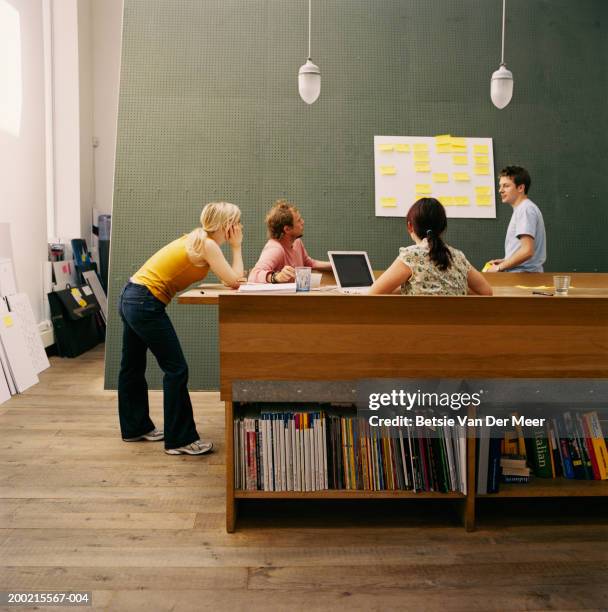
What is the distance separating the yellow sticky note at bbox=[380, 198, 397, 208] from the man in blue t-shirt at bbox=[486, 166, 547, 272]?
0.93 metres

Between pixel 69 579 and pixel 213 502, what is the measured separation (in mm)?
808

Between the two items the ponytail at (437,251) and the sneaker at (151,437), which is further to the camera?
the sneaker at (151,437)

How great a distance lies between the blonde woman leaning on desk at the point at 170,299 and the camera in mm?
3303

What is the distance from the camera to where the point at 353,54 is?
5016 mm

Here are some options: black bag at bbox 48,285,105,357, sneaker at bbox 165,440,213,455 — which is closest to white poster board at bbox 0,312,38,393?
black bag at bbox 48,285,105,357

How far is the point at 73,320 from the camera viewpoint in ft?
21.1

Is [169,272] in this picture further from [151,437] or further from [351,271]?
[151,437]

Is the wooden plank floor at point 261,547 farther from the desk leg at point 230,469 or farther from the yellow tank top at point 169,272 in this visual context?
the yellow tank top at point 169,272

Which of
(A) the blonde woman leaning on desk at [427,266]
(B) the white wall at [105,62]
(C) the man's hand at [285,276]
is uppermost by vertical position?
(B) the white wall at [105,62]

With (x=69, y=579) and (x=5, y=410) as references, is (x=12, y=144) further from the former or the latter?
(x=69, y=579)

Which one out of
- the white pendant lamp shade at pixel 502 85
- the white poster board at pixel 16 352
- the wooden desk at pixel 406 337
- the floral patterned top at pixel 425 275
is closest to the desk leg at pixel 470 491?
the wooden desk at pixel 406 337

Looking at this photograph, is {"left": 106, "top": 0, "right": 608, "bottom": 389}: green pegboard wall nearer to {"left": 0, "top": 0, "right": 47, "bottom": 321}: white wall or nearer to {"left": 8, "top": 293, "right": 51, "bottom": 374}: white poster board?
{"left": 8, "top": 293, "right": 51, "bottom": 374}: white poster board

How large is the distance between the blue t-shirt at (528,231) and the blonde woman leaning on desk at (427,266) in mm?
1587

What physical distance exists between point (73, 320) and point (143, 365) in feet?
9.83
